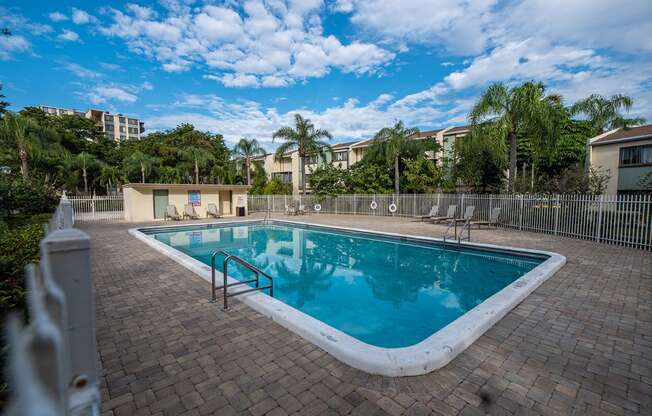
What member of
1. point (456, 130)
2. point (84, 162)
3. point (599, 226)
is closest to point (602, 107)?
point (456, 130)

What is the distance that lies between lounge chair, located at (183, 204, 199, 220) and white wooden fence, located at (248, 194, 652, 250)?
14189 millimetres

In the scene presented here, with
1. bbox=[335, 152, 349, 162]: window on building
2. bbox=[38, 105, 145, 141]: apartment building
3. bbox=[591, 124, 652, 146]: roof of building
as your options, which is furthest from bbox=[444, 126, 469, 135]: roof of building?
bbox=[38, 105, 145, 141]: apartment building

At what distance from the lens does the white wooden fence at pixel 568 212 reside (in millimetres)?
10102

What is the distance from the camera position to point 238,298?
17.9 ft

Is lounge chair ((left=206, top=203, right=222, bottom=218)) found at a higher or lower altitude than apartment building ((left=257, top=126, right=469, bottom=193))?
lower

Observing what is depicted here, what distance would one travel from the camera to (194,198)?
73.3 ft

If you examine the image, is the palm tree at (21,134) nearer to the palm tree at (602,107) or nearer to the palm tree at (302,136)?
the palm tree at (302,136)

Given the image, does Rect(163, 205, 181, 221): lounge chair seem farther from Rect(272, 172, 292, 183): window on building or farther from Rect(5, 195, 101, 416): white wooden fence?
Rect(272, 172, 292, 183): window on building

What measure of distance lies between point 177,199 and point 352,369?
69.7ft

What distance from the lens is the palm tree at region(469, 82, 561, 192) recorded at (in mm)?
14680

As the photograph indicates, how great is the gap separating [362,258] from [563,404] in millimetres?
8266

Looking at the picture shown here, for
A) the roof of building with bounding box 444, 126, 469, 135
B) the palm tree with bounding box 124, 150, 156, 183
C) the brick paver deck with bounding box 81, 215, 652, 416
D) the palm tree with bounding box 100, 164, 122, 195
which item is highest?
the roof of building with bounding box 444, 126, 469, 135

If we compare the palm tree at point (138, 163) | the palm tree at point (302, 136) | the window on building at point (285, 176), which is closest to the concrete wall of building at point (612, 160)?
the palm tree at point (302, 136)

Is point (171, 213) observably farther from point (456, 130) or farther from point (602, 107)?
point (602, 107)
